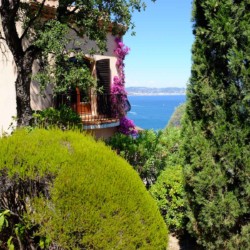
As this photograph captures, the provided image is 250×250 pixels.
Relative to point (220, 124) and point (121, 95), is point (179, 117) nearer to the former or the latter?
point (121, 95)

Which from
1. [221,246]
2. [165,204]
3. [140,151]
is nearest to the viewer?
[221,246]

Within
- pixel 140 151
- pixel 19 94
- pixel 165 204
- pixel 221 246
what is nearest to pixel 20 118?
pixel 19 94

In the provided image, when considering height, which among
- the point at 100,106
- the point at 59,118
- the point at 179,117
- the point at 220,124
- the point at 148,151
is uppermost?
the point at 220,124

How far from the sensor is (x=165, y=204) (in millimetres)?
6957

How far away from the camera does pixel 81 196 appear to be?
3.81m

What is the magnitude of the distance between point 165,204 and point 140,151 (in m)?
2.65

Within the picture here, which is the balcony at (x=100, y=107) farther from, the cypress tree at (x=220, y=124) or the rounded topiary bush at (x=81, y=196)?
the rounded topiary bush at (x=81, y=196)

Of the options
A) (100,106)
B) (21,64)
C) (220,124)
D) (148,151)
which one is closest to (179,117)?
(100,106)

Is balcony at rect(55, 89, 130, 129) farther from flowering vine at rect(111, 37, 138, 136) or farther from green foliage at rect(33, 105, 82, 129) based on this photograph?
green foliage at rect(33, 105, 82, 129)

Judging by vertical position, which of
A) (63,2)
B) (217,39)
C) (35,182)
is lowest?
(35,182)

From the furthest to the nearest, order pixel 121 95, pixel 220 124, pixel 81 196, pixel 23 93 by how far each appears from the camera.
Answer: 1. pixel 121 95
2. pixel 23 93
3. pixel 220 124
4. pixel 81 196

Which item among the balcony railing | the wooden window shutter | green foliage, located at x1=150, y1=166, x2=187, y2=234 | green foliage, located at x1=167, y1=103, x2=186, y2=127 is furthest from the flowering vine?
green foliage, located at x1=150, y1=166, x2=187, y2=234

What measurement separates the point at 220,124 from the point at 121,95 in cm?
1094

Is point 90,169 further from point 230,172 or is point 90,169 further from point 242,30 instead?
point 242,30
